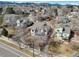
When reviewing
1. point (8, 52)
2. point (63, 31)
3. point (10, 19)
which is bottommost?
point (8, 52)

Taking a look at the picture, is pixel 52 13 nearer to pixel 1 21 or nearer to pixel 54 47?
pixel 54 47

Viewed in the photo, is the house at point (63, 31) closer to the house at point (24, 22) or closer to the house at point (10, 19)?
the house at point (24, 22)

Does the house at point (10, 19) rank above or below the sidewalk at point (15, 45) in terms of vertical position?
above

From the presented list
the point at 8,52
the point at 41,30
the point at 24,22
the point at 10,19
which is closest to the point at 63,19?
the point at 41,30

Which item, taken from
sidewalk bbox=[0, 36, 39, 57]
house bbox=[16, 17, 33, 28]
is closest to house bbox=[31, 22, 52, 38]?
house bbox=[16, 17, 33, 28]

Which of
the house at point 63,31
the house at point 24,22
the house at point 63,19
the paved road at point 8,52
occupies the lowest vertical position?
the paved road at point 8,52

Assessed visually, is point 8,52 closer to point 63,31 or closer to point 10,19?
point 10,19

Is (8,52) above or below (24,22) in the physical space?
below

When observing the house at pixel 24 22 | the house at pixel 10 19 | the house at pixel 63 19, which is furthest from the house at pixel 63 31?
the house at pixel 10 19
